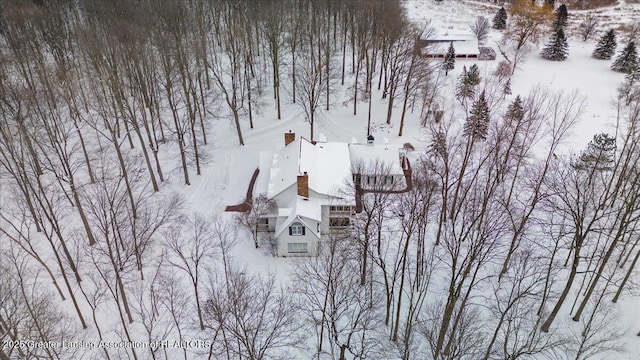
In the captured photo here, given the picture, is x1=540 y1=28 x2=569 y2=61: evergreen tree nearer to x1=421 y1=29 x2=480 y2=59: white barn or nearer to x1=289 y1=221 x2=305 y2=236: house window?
x1=421 y1=29 x2=480 y2=59: white barn

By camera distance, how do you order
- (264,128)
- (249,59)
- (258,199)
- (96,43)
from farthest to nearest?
(249,59) → (264,128) → (96,43) → (258,199)

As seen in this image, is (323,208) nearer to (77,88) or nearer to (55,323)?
(55,323)

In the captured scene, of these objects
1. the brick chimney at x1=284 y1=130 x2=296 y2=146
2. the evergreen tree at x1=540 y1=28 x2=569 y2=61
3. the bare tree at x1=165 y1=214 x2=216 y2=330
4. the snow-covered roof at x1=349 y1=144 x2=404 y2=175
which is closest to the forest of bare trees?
the bare tree at x1=165 y1=214 x2=216 y2=330

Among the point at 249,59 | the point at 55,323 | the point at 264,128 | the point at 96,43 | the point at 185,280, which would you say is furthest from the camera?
the point at 249,59

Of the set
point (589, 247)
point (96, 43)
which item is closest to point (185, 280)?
point (96, 43)

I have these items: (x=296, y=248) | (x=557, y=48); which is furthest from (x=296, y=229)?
(x=557, y=48)

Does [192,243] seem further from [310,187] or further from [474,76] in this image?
[474,76]

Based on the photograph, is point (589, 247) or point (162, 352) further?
point (589, 247)

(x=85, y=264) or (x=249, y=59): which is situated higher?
(x=249, y=59)
